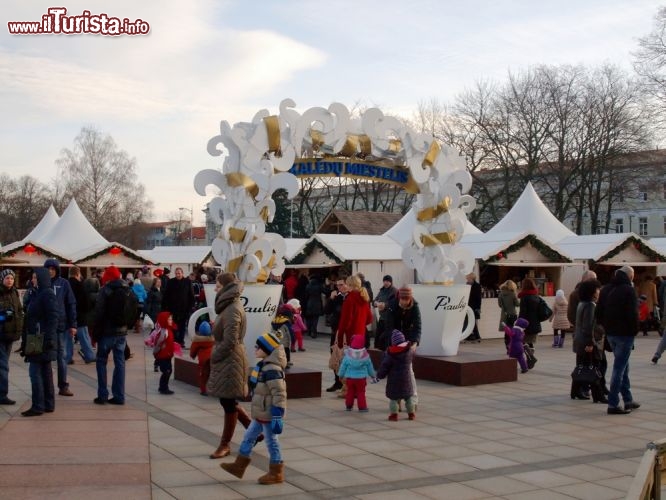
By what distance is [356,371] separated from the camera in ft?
32.0

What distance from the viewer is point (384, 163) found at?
1345 centimetres

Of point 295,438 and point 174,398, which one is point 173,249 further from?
point 295,438

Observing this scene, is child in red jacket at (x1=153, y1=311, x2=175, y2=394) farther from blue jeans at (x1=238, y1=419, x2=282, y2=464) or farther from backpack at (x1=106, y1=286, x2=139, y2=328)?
blue jeans at (x1=238, y1=419, x2=282, y2=464)

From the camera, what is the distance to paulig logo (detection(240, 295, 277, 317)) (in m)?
11.1

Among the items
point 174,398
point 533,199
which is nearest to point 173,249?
point 533,199

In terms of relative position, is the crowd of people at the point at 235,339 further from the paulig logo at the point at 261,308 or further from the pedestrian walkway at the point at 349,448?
the paulig logo at the point at 261,308

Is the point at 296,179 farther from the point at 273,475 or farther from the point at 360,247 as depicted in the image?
the point at 360,247

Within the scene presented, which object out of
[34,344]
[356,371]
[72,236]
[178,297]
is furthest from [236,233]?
[72,236]

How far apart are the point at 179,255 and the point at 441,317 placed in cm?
2274

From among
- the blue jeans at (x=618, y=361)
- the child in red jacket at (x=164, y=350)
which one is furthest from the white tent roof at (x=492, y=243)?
the child in red jacket at (x=164, y=350)

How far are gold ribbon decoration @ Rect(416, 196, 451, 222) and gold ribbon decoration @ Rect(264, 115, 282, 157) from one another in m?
3.36

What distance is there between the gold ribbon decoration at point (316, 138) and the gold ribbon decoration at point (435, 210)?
250 cm

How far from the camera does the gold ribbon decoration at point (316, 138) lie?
1227 cm

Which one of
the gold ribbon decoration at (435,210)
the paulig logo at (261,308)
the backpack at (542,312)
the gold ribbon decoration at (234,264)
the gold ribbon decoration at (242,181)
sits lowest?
the backpack at (542,312)
